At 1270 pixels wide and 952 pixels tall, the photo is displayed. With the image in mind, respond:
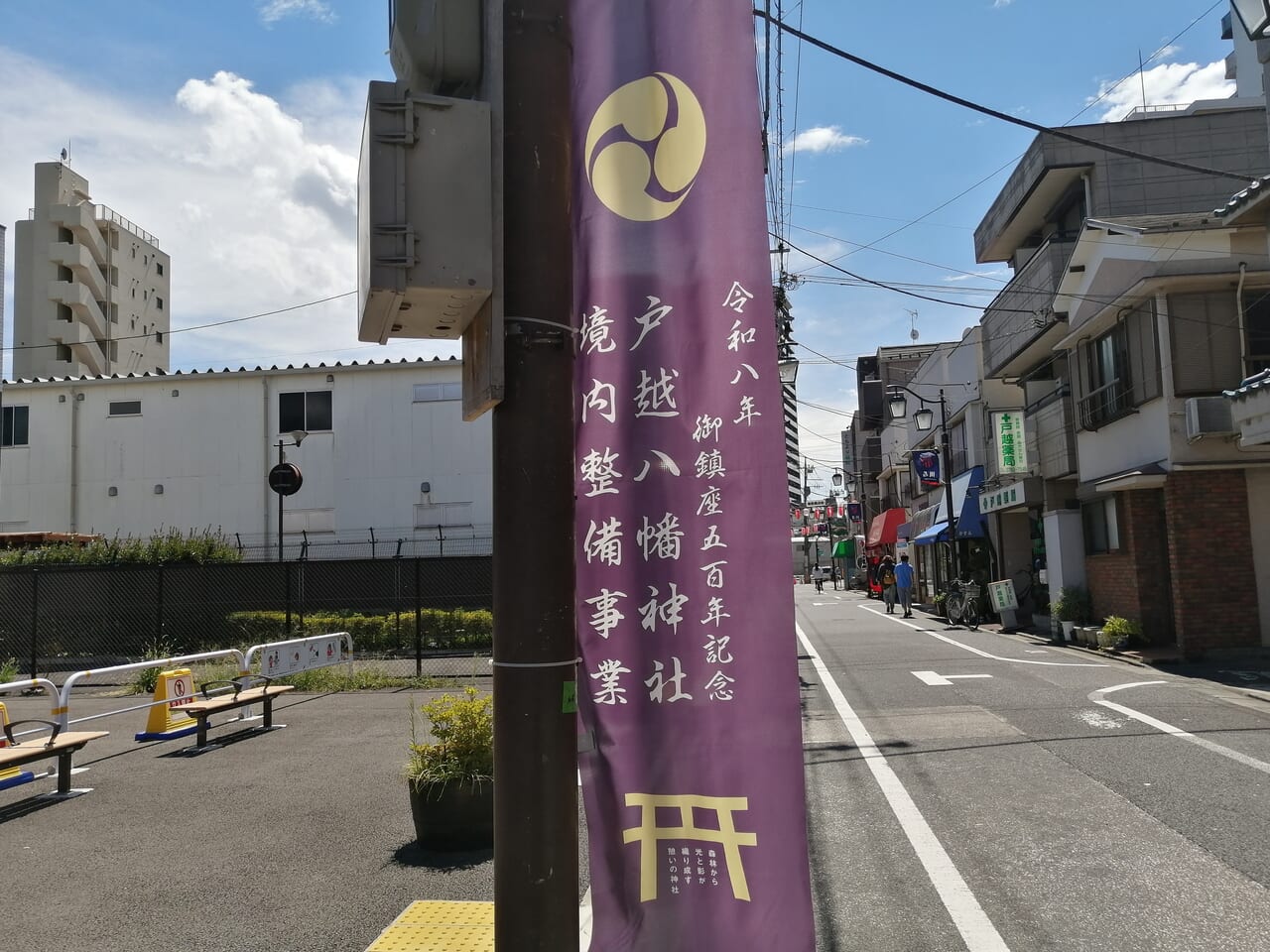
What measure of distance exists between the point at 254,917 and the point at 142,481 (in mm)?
26390

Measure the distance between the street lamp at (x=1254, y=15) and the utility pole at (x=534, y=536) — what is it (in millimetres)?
11893

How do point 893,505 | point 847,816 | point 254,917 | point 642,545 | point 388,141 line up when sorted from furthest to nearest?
point 893,505 → point 847,816 → point 254,917 → point 642,545 → point 388,141

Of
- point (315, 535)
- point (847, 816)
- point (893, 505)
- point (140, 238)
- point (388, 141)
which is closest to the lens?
point (388, 141)

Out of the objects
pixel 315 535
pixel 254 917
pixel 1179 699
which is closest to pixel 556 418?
pixel 254 917

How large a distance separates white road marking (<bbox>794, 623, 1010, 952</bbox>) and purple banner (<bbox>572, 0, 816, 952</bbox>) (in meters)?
2.49

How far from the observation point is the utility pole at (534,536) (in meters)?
2.46

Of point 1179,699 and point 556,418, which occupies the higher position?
point 556,418

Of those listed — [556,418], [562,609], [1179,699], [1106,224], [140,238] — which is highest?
[140,238]

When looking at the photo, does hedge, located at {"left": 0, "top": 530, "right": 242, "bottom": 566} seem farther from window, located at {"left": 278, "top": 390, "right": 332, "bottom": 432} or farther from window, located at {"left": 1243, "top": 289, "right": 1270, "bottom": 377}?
window, located at {"left": 1243, "top": 289, "right": 1270, "bottom": 377}

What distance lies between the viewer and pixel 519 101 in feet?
8.54

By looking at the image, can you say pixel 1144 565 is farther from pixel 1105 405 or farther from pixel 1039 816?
pixel 1039 816

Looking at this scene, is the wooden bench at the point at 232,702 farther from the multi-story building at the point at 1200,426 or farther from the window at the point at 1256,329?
the window at the point at 1256,329

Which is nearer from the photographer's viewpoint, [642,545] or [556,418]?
[556,418]

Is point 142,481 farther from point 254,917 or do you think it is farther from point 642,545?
point 642,545
